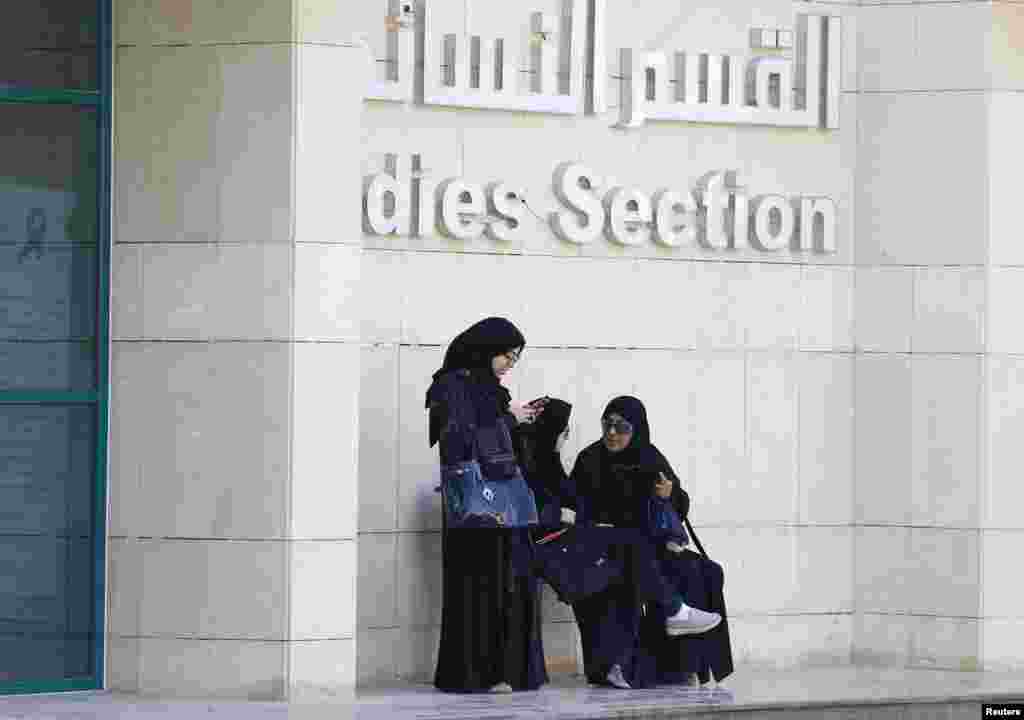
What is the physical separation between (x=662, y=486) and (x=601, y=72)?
2448 mm

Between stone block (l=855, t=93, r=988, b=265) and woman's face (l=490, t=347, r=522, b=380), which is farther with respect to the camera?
stone block (l=855, t=93, r=988, b=265)

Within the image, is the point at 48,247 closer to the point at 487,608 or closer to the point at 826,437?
the point at 487,608

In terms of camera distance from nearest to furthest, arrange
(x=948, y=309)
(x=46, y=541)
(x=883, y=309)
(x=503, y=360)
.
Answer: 1. (x=46, y=541)
2. (x=503, y=360)
3. (x=948, y=309)
4. (x=883, y=309)

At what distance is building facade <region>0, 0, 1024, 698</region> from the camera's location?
12.4 metres

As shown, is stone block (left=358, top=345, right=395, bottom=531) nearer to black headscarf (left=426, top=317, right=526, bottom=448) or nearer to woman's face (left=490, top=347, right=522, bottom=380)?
black headscarf (left=426, top=317, right=526, bottom=448)

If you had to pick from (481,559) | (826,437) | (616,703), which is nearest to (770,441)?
(826,437)

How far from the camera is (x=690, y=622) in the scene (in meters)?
13.0

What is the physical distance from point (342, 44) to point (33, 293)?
6.54 feet

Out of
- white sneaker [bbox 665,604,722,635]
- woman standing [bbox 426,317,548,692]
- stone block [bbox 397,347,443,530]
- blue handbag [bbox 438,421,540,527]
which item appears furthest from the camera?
stone block [bbox 397,347,443,530]

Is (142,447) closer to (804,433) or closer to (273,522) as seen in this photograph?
(273,522)

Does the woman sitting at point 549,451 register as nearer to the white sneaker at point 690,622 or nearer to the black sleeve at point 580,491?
the black sleeve at point 580,491

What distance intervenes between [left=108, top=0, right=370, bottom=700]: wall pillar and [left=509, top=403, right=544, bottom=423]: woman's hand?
994mm

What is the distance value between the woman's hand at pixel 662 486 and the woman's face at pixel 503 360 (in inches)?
41.9

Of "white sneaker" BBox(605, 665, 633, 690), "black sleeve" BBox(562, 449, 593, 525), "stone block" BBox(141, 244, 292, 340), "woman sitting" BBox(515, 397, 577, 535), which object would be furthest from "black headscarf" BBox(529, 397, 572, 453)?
"stone block" BBox(141, 244, 292, 340)
